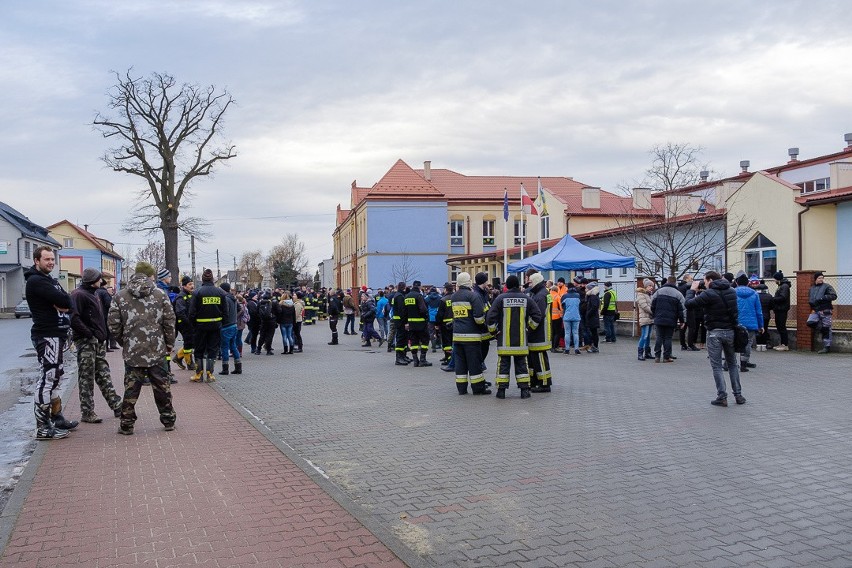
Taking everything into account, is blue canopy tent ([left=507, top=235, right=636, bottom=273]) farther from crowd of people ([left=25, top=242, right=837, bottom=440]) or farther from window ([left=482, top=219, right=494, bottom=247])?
window ([left=482, top=219, right=494, bottom=247])

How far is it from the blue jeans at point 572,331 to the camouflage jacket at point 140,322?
11910 mm

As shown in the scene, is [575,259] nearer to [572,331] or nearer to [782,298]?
[572,331]

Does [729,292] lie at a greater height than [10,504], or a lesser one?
greater

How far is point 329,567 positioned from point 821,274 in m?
15.8

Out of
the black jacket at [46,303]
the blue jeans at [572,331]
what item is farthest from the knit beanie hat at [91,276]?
the blue jeans at [572,331]

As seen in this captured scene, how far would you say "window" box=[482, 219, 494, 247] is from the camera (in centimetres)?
6194

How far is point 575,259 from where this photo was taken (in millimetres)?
23438

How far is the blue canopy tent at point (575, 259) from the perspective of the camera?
2300 cm

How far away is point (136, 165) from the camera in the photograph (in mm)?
36406

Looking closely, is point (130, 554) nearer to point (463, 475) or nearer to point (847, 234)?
point (463, 475)

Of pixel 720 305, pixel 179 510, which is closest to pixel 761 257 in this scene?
pixel 720 305

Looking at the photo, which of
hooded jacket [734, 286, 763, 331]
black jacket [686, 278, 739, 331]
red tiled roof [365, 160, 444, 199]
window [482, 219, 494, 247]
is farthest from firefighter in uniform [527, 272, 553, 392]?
window [482, 219, 494, 247]

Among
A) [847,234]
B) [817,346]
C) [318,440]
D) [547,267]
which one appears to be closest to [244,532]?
[318,440]

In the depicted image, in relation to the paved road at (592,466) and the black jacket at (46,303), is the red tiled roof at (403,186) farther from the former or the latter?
the black jacket at (46,303)
